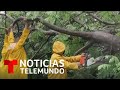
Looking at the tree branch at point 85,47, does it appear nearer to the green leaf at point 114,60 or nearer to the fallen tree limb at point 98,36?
the fallen tree limb at point 98,36

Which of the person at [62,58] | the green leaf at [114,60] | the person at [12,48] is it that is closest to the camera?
the green leaf at [114,60]

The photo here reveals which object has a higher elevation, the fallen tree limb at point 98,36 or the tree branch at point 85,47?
the fallen tree limb at point 98,36

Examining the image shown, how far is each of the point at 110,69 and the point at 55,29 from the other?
47.1 inches

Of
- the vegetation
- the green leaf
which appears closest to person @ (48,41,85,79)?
the vegetation

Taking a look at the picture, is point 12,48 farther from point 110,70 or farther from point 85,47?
point 110,70

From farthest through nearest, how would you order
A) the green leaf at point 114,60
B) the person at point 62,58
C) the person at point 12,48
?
the person at point 12,48 < the person at point 62,58 < the green leaf at point 114,60

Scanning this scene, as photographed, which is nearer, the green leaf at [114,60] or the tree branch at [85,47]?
→ the green leaf at [114,60]

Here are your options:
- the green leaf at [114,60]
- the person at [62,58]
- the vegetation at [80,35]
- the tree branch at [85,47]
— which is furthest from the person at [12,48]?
the green leaf at [114,60]

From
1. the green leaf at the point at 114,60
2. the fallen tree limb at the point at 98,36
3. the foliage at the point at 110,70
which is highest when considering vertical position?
the fallen tree limb at the point at 98,36

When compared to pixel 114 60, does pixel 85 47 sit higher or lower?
higher

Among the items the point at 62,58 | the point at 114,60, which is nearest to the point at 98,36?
the point at 114,60
